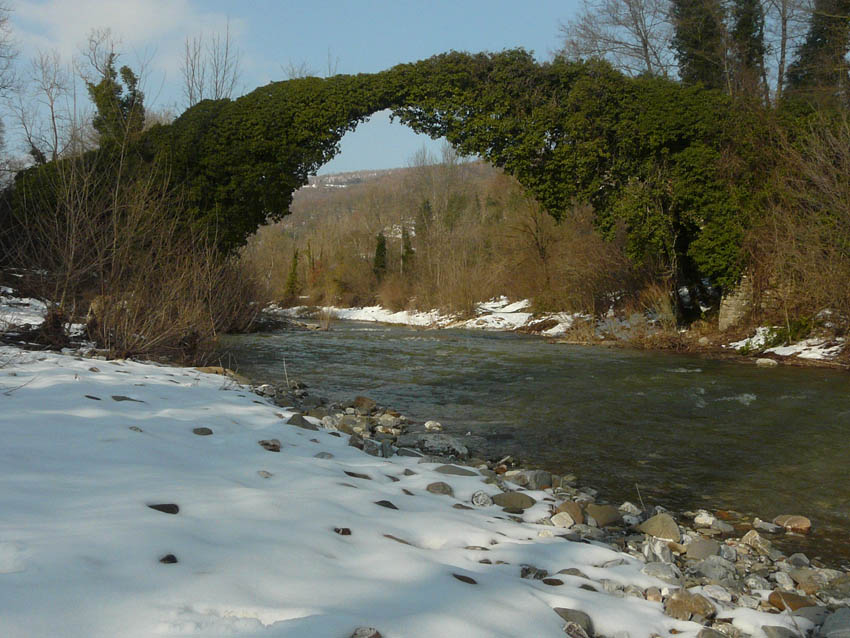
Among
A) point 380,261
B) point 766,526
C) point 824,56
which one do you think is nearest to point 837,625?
point 766,526

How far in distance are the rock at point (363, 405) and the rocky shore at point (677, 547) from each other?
1436 mm

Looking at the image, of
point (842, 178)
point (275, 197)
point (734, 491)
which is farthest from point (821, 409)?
point (275, 197)

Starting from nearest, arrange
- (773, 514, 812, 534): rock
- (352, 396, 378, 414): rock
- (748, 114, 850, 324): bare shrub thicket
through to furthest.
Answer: (773, 514, 812, 534): rock, (352, 396, 378, 414): rock, (748, 114, 850, 324): bare shrub thicket

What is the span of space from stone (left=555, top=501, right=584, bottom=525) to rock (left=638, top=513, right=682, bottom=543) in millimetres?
422

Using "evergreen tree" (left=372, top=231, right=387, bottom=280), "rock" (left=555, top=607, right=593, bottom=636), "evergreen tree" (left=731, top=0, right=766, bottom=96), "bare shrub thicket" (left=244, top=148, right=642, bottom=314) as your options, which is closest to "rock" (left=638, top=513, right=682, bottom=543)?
"rock" (left=555, top=607, right=593, bottom=636)

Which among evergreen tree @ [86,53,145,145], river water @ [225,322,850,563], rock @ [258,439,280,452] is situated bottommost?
river water @ [225,322,850,563]

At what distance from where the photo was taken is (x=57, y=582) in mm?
1711

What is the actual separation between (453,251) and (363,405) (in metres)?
29.2

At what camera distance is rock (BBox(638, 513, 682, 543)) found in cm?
386

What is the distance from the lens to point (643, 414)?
7738 millimetres

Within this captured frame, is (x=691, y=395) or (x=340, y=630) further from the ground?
(x=340, y=630)

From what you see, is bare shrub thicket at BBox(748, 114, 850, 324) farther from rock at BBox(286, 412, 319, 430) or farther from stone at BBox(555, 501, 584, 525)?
rock at BBox(286, 412, 319, 430)

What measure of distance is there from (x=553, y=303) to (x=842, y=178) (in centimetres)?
1220

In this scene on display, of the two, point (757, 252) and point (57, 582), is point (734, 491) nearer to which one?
point (57, 582)
